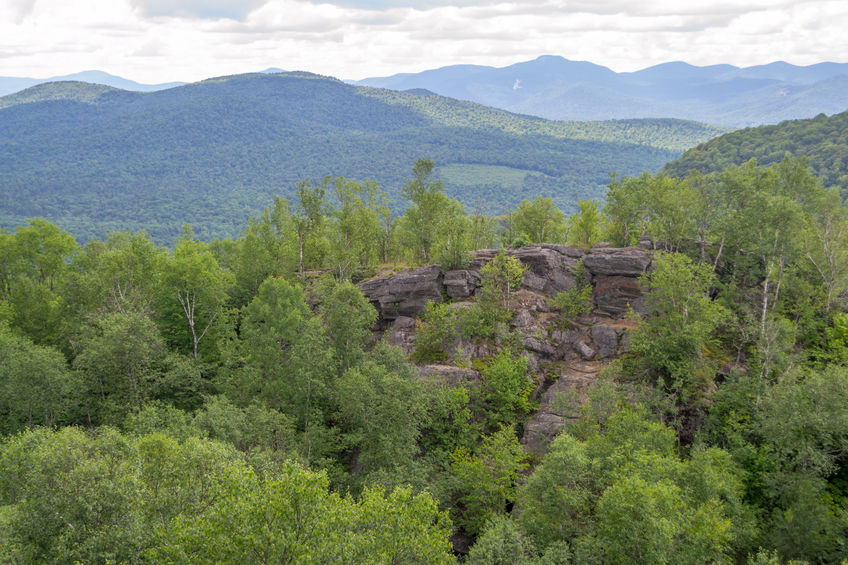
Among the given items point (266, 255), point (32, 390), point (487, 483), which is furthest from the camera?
point (266, 255)

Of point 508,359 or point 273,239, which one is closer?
point 508,359

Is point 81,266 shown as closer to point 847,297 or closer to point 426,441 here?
point 426,441

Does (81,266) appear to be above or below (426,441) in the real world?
above

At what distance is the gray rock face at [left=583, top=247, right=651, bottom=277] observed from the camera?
53.6m

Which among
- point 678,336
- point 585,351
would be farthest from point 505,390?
point 678,336

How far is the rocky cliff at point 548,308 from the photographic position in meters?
45.1

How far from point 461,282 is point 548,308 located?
1000 cm

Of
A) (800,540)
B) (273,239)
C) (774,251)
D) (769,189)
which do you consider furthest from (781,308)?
(273,239)

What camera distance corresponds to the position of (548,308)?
53781 millimetres

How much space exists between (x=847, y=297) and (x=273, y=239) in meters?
62.5

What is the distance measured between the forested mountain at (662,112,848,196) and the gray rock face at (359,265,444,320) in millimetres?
118404

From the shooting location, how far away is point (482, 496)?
111 ft

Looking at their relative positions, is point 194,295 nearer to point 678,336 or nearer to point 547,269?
point 547,269

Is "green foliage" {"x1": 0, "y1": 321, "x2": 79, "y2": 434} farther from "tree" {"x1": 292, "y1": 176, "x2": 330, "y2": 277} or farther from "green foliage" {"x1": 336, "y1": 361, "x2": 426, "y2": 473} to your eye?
"tree" {"x1": 292, "y1": 176, "x2": 330, "y2": 277}
